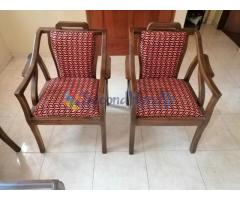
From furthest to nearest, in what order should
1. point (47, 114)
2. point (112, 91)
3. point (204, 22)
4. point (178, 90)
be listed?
point (204, 22) < point (112, 91) < point (178, 90) < point (47, 114)

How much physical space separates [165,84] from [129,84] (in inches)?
11.4

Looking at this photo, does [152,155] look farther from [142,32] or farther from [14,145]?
[14,145]

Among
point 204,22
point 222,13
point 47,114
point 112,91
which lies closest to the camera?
point 47,114

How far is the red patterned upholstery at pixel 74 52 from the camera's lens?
1.40 m

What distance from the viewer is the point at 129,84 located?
1.40m

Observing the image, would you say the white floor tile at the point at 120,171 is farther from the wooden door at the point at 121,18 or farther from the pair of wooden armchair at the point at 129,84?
the wooden door at the point at 121,18

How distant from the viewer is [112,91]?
2.09m

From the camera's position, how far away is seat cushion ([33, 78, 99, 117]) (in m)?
A: 1.24

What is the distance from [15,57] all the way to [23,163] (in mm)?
1797

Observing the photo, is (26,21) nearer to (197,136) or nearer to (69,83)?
(69,83)

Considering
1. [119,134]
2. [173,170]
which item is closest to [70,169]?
[119,134]

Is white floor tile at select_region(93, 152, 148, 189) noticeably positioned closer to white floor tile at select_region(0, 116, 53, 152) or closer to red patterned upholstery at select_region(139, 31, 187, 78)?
white floor tile at select_region(0, 116, 53, 152)

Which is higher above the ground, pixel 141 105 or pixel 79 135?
pixel 141 105
